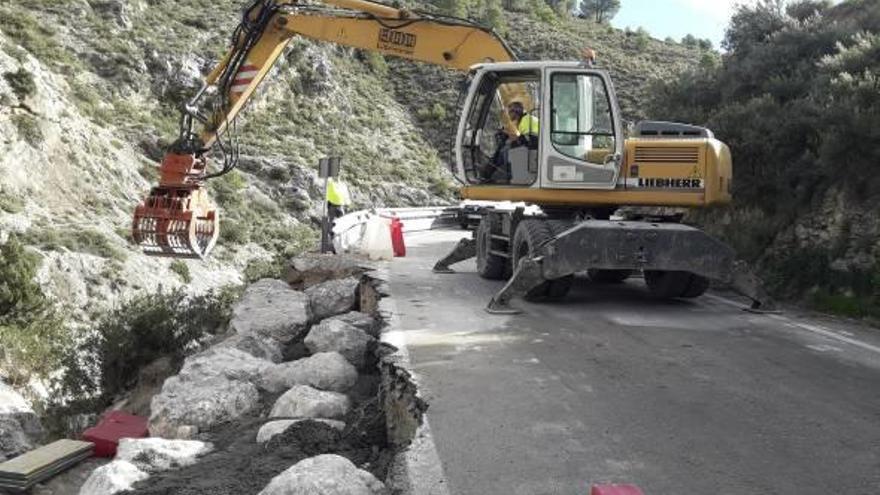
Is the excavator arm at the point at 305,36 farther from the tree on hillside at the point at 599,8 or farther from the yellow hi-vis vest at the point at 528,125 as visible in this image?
the tree on hillside at the point at 599,8

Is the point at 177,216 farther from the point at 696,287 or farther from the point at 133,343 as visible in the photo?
the point at 696,287

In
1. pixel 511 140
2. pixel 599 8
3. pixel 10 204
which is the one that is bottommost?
pixel 10 204

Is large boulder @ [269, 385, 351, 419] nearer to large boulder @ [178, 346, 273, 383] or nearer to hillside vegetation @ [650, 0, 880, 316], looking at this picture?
large boulder @ [178, 346, 273, 383]

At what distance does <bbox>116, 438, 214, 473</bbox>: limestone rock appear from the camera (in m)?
5.69

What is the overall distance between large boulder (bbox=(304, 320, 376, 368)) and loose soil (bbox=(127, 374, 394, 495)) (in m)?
1.61

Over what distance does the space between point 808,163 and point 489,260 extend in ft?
17.3

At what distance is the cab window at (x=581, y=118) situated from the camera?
10.8 m

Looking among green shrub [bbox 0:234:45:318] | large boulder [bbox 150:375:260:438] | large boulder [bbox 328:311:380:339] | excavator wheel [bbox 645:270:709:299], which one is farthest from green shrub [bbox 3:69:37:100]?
large boulder [bbox 150:375:260:438]

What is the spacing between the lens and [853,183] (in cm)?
1191

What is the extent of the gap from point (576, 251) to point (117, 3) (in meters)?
38.1

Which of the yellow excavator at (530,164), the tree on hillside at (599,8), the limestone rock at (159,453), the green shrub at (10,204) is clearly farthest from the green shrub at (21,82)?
the tree on hillside at (599,8)

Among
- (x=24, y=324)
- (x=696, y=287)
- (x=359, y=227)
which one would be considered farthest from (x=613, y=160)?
(x=24, y=324)

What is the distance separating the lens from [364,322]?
9180mm

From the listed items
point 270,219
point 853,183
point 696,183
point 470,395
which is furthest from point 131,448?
point 270,219
